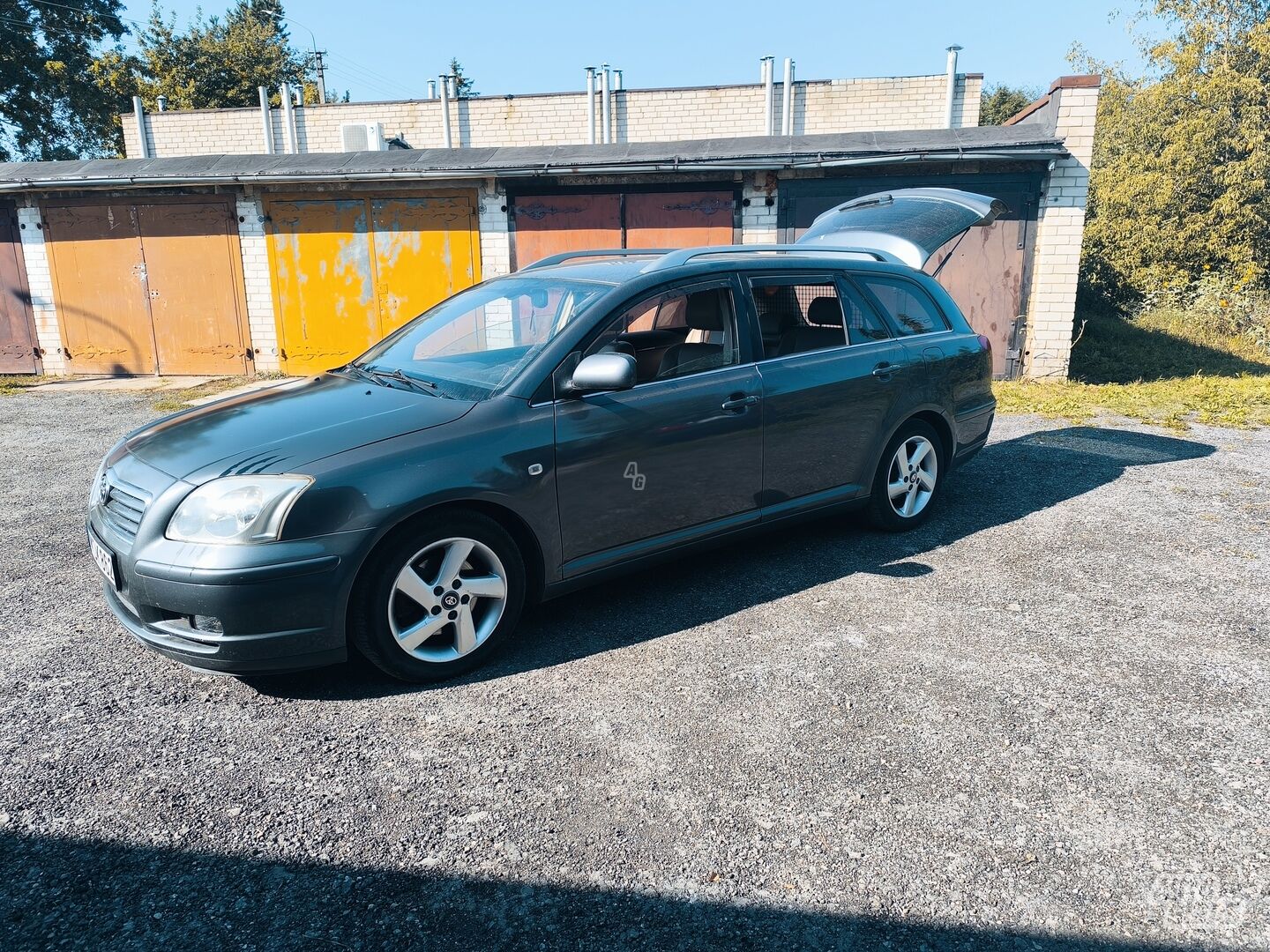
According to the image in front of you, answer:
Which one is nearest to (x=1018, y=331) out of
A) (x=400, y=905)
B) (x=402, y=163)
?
(x=402, y=163)

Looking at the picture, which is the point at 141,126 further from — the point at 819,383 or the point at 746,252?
the point at 819,383

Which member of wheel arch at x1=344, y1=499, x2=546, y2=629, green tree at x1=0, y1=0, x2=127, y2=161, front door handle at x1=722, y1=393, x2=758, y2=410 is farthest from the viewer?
green tree at x1=0, y1=0, x2=127, y2=161

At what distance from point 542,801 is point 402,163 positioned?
447 inches

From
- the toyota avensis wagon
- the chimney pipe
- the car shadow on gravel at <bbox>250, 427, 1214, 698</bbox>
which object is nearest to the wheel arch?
the toyota avensis wagon

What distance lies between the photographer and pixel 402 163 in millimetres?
12281

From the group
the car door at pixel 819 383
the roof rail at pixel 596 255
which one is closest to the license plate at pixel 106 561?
the roof rail at pixel 596 255

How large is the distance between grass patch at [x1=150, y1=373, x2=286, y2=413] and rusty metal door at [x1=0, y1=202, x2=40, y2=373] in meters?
3.35

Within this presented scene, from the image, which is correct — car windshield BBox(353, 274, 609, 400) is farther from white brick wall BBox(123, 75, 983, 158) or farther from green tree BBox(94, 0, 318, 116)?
green tree BBox(94, 0, 318, 116)

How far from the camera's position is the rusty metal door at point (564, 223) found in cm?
1206

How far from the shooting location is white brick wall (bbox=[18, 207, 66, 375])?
43.1ft

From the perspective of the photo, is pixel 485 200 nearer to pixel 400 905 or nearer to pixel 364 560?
pixel 364 560

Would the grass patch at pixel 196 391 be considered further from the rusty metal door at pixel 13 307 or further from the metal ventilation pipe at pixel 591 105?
the metal ventilation pipe at pixel 591 105

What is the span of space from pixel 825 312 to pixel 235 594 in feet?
11.1

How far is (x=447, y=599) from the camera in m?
3.46
